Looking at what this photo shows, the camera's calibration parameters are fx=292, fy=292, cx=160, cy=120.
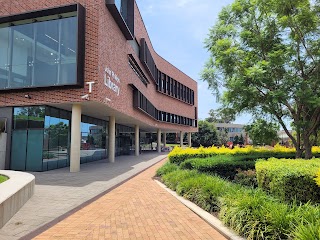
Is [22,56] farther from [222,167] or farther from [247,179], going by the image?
[247,179]

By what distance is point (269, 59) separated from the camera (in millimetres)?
15922

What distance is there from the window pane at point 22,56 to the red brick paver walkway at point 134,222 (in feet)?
38.5

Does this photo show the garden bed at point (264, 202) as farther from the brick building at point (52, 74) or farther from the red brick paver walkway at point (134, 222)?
the brick building at point (52, 74)

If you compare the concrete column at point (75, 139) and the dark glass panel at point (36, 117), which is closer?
the concrete column at point (75, 139)

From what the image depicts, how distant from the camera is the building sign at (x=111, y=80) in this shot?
18.3m

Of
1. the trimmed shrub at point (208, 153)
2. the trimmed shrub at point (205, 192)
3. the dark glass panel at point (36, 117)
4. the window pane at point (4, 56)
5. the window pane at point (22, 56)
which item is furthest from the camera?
the trimmed shrub at point (208, 153)

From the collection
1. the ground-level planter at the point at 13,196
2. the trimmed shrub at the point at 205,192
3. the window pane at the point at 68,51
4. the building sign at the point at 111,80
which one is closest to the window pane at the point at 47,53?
the window pane at the point at 68,51

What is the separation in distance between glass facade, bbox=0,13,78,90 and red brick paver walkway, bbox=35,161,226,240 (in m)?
9.90

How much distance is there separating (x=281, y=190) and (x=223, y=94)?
10538mm

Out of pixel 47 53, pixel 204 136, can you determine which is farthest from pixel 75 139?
pixel 204 136

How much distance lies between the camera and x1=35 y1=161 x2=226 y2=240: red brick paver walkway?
5.91 meters

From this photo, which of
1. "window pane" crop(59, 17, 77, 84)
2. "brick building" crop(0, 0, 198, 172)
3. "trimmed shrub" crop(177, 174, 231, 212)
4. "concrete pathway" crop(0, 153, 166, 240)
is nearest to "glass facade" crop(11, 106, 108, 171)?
"brick building" crop(0, 0, 198, 172)

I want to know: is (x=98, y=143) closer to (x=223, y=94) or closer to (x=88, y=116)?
(x=88, y=116)

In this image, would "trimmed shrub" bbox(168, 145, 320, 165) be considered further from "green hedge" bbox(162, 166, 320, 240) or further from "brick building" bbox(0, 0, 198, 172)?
"green hedge" bbox(162, 166, 320, 240)
